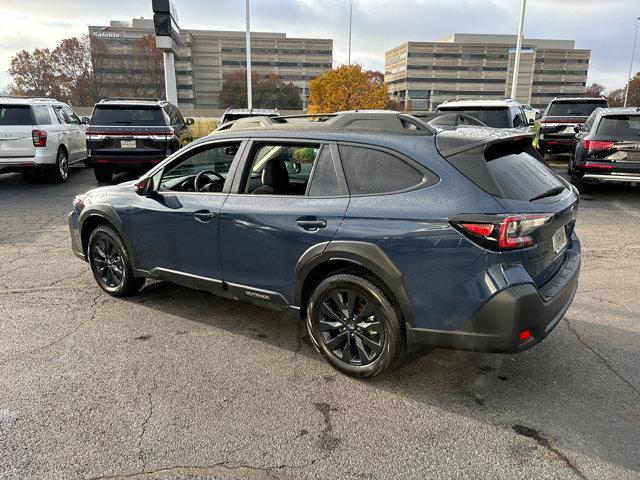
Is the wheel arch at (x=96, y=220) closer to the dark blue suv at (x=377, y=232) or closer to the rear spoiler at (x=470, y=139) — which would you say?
the dark blue suv at (x=377, y=232)

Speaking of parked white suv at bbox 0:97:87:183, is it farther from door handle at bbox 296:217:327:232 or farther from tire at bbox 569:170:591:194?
tire at bbox 569:170:591:194

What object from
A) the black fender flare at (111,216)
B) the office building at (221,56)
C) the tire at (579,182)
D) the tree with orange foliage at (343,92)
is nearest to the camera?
the black fender flare at (111,216)

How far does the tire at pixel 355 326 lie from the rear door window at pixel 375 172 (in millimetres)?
584

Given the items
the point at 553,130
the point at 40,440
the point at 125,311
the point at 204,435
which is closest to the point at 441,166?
the point at 204,435

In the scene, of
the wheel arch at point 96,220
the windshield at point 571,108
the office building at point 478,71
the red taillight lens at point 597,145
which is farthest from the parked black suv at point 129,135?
the office building at point 478,71

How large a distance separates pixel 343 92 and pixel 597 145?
63.9 feet

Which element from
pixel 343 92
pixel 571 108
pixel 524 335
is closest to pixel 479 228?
pixel 524 335

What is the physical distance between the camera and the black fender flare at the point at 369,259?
115 inches

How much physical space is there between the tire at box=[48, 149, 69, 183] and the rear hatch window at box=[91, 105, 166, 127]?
1430 mm

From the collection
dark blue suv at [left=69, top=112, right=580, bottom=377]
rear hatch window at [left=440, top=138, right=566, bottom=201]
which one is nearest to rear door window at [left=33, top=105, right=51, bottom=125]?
dark blue suv at [left=69, top=112, right=580, bottom=377]

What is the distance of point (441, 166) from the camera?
2.90 m

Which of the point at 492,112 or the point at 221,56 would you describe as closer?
the point at 492,112

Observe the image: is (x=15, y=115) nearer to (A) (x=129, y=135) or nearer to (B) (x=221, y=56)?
(A) (x=129, y=135)

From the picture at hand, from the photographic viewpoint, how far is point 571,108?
1446 centimetres
